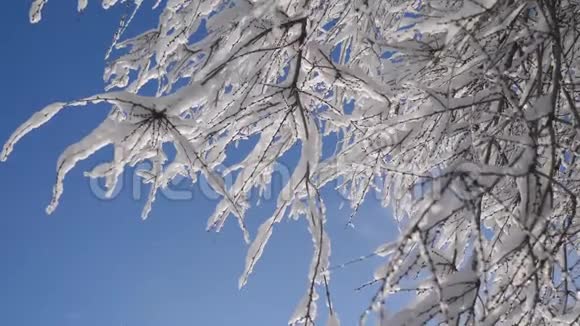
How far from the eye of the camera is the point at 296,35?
2055 millimetres

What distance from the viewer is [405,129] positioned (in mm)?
2326

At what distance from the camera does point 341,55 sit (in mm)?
3062

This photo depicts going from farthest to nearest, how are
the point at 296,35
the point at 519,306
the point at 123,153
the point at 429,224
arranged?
the point at 296,35 → the point at 123,153 → the point at 519,306 → the point at 429,224

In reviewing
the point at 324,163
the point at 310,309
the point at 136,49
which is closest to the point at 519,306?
the point at 310,309

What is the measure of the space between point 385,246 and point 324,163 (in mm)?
439

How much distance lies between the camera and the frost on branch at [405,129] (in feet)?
4.47

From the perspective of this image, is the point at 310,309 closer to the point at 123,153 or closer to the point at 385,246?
the point at 385,246

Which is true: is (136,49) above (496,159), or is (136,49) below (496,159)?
above

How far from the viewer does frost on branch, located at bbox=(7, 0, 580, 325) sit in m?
1.36

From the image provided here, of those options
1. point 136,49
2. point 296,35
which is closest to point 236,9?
point 296,35

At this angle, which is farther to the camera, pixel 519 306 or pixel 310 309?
pixel 310 309

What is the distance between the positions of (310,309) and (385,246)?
0.32m

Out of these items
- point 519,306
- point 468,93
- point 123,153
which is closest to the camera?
point 519,306

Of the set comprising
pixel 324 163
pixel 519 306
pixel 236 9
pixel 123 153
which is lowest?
pixel 519 306
